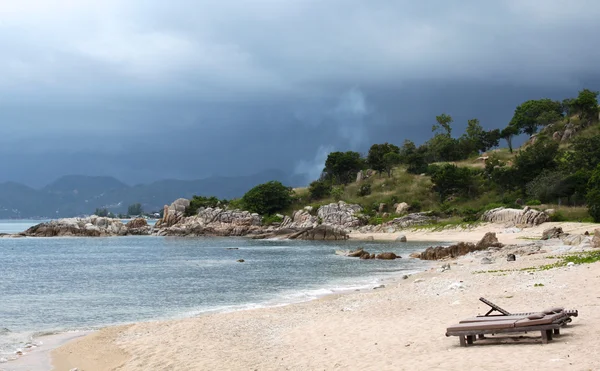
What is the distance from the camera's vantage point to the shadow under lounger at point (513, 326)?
40.7ft

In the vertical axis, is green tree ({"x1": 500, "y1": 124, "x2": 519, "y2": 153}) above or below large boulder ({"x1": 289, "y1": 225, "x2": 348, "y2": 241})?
above

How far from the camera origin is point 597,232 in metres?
35.5

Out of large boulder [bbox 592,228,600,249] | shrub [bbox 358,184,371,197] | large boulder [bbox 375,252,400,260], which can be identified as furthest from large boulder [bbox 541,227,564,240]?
shrub [bbox 358,184,371,197]

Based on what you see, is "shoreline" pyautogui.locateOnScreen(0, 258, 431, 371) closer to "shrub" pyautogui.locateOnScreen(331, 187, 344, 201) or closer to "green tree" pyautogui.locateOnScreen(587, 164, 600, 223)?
"green tree" pyautogui.locateOnScreen(587, 164, 600, 223)

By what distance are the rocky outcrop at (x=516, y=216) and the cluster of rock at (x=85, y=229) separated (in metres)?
84.9

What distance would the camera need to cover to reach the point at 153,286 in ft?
129

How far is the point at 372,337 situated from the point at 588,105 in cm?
13319

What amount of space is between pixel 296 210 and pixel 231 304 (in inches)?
3830

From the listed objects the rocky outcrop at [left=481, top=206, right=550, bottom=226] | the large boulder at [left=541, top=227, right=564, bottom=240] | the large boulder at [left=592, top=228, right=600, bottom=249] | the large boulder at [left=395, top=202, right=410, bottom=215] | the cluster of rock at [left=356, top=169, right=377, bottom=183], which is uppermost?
the cluster of rock at [left=356, top=169, right=377, bottom=183]

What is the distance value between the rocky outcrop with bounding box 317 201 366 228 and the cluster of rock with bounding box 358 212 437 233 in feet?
18.3

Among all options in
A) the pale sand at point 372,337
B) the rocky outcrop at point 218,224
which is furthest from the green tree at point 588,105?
the pale sand at point 372,337

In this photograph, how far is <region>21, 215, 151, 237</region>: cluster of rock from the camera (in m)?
129

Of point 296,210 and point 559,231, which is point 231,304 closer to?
point 559,231

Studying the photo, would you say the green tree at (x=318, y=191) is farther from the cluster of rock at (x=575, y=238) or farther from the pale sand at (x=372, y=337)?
the pale sand at (x=372, y=337)
